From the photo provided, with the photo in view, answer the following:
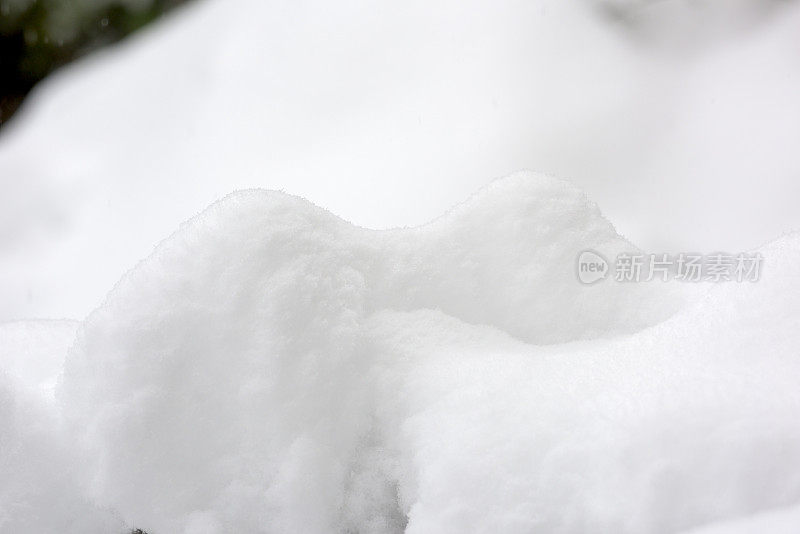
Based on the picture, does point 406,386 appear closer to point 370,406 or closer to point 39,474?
point 370,406

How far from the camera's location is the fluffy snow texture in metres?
0.68

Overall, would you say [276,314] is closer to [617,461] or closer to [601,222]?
[617,461]

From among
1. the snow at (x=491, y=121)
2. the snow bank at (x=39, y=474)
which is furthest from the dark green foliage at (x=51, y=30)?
the snow bank at (x=39, y=474)

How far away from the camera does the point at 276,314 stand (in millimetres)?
832

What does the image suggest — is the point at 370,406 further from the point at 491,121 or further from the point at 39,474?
the point at 491,121

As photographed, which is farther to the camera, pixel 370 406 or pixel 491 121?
pixel 491 121

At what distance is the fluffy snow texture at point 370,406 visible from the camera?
26.9 inches

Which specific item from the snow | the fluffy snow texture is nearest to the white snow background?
the fluffy snow texture

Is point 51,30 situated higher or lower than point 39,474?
higher

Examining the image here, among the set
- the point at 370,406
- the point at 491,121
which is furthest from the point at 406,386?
the point at 491,121

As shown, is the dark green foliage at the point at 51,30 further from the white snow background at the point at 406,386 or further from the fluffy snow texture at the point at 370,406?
the fluffy snow texture at the point at 370,406

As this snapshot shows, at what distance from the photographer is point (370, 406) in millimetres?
872

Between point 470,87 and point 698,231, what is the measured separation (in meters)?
1.79

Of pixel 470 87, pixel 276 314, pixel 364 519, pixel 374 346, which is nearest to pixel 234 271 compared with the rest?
pixel 276 314
